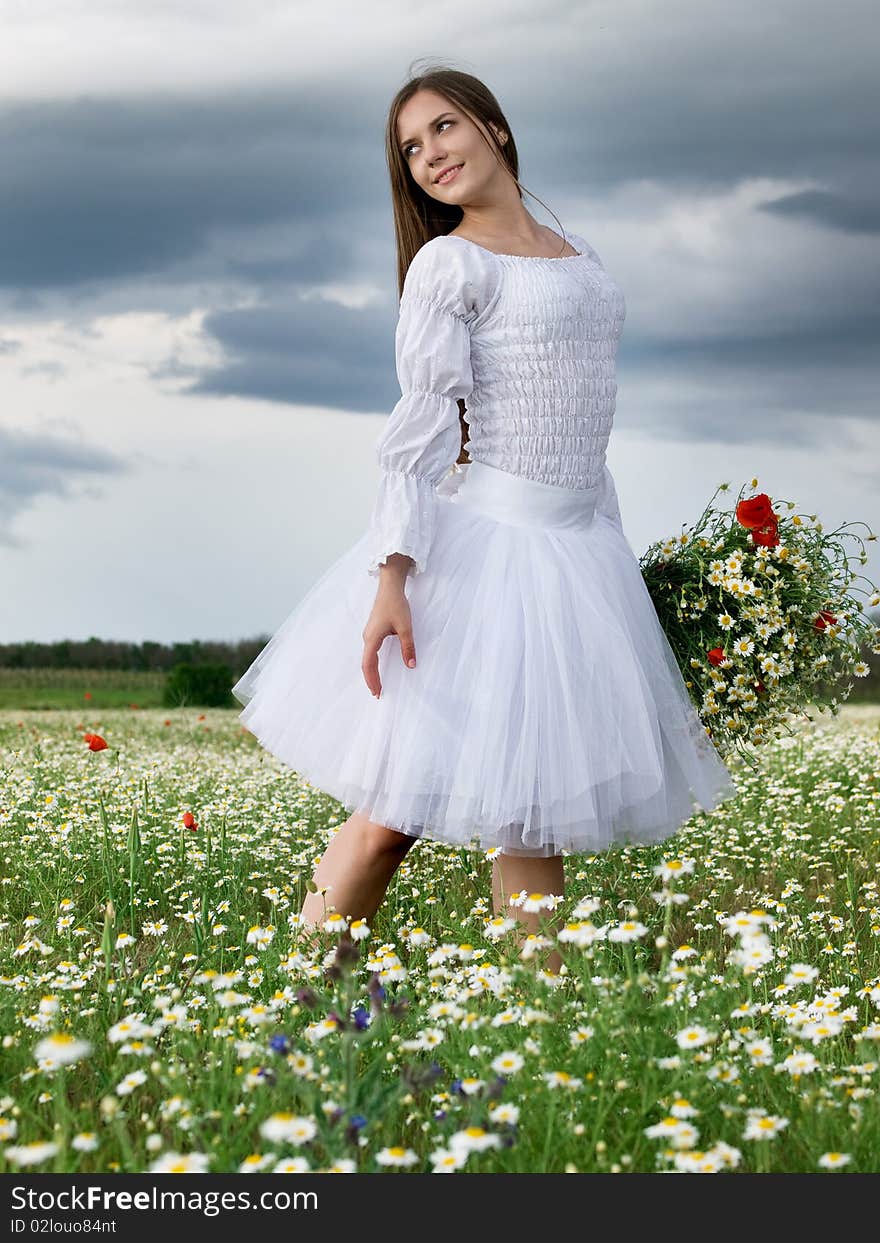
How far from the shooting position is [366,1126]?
8.10 ft

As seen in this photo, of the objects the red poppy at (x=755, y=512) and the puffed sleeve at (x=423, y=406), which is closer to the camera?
the puffed sleeve at (x=423, y=406)

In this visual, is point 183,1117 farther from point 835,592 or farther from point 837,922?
point 835,592

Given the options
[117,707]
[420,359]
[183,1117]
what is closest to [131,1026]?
[183,1117]

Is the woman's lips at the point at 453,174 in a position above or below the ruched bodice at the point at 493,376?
above

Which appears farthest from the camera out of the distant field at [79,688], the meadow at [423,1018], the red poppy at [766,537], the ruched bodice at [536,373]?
the distant field at [79,688]

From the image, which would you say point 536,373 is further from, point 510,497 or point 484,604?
point 484,604

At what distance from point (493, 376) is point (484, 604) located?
31.8 inches

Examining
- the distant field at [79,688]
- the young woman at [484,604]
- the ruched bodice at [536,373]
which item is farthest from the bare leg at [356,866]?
the distant field at [79,688]

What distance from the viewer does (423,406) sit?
13.0 feet

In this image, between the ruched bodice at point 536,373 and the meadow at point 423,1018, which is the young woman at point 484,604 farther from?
the meadow at point 423,1018

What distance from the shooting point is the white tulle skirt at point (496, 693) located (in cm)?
392

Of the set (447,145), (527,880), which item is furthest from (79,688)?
(447,145)

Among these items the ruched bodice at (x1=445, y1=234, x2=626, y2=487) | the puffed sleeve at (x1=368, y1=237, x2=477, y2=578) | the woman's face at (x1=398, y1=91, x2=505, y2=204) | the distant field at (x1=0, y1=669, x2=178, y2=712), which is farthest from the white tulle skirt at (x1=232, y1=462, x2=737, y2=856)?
the distant field at (x1=0, y1=669, x2=178, y2=712)

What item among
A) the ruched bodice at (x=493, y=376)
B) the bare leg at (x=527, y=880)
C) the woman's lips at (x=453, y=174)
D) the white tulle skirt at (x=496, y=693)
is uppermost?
the woman's lips at (x=453, y=174)
